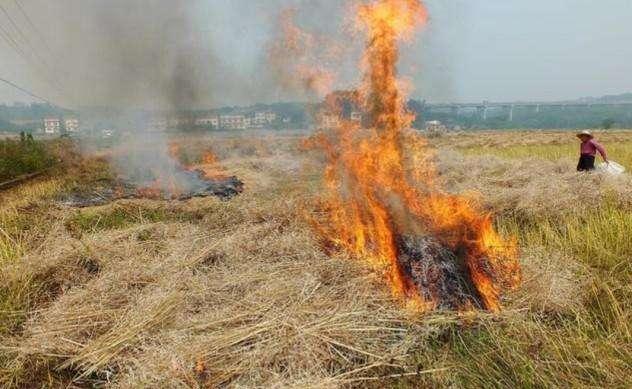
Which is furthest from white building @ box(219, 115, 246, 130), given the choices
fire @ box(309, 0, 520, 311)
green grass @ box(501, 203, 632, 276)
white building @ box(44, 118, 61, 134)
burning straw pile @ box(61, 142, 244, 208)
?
green grass @ box(501, 203, 632, 276)

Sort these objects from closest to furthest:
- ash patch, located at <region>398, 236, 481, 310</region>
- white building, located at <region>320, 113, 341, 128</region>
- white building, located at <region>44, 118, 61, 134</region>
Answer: ash patch, located at <region>398, 236, 481, 310</region>
white building, located at <region>320, 113, 341, 128</region>
white building, located at <region>44, 118, 61, 134</region>

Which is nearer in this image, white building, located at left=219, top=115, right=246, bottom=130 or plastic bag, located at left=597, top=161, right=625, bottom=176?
plastic bag, located at left=597, top=161, right=625, bottom=176

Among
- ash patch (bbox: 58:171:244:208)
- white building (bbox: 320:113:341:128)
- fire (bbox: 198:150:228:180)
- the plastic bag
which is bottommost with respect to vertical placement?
fire (bbox: 198:150:228:180)

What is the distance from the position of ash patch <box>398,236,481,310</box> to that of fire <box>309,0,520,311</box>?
0.23 feet

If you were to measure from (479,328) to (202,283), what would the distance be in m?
3.03

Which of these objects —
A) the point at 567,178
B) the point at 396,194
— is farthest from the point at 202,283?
the point at 567,178

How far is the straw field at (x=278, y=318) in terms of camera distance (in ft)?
12.3

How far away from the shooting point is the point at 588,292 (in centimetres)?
498

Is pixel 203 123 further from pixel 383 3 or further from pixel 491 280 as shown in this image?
pixel 491 280

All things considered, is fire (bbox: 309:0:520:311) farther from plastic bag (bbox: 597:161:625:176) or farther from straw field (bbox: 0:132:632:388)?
plastic bag (bbox: 597:161:625:176)

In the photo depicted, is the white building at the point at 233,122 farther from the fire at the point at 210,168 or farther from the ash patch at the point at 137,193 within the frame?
the ash patch at the point at 137,193

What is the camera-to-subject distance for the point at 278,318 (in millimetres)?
4285

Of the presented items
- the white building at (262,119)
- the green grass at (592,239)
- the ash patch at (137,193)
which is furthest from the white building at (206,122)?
the green grass at (592,239)

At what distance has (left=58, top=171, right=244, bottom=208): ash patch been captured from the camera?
505 inches
